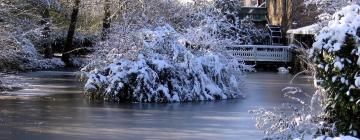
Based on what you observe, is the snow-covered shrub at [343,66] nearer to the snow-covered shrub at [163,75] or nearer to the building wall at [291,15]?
the snow-covered shrub at [163,75]

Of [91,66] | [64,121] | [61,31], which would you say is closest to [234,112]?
[64,121]

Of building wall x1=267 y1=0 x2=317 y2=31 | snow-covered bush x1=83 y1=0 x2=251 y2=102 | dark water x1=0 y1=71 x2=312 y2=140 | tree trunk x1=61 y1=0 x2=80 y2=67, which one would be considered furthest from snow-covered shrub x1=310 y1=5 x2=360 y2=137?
building wall x1=267 y1=0 x2=317 y2=31

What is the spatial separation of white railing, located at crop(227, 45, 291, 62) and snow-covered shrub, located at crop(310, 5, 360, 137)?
25360mm

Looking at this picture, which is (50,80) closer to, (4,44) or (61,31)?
(4,44)

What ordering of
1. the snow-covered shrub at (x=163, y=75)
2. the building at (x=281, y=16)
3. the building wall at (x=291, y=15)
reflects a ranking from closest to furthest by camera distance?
1. the snow-covered shrub at (x=163, y=75)
2. the building at (x=281, y=16)
3. the building wall at (x=291, y=15)

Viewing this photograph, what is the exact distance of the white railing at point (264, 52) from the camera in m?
32.8

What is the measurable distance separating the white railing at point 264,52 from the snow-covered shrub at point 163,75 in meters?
16.4

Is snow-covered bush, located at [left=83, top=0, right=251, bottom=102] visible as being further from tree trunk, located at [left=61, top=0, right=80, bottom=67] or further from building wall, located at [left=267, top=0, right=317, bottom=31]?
building wall, located at [left=267, top=0, right=317, bottom=31]

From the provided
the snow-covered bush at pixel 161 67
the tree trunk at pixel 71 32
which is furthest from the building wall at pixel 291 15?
the snow-covered bush at pixel 161 67

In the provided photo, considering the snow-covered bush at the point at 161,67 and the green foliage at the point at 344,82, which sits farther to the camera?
the snow-covered bush at the point at 161,67

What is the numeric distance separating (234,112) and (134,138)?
4.10 metres

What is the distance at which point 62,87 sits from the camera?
64.8 ft

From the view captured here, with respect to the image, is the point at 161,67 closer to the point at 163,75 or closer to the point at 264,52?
the point at 163,75

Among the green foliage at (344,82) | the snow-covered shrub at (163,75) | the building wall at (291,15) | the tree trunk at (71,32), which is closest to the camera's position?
the green foliage at (344,82)
